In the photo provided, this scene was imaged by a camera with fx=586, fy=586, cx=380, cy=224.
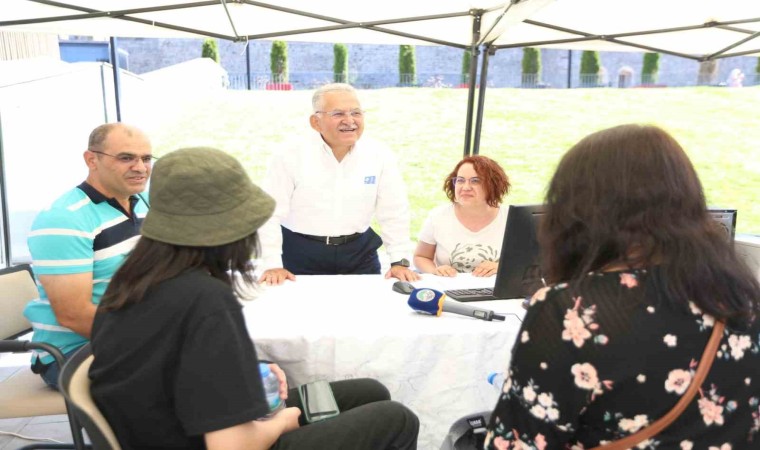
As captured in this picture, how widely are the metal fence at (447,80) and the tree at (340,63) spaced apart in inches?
1.4

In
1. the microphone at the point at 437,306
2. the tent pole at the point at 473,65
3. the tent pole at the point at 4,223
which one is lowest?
the tent pole at the point at 4,223

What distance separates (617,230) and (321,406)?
0.93 metres

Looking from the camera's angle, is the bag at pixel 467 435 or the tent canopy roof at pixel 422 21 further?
the tent canopy roof at pixel 422 21

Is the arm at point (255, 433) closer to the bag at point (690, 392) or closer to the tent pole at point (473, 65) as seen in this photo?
the bag at point (690, 392)

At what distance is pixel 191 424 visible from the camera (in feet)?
3.50

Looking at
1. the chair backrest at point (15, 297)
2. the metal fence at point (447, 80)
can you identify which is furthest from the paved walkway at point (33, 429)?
the metal fence at point (447, 80)

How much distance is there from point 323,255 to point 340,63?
1359 cm

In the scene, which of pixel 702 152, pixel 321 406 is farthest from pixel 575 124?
pixel 321 406

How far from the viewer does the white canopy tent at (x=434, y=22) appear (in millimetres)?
3428

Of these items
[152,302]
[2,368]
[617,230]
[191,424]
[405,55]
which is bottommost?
[2,368]

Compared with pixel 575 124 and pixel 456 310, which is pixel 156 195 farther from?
pixel 575 124

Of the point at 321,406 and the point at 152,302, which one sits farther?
the point at 321,406

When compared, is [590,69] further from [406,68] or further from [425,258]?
[425,258]

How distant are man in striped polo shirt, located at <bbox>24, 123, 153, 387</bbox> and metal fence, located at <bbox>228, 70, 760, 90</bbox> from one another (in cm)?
1293
